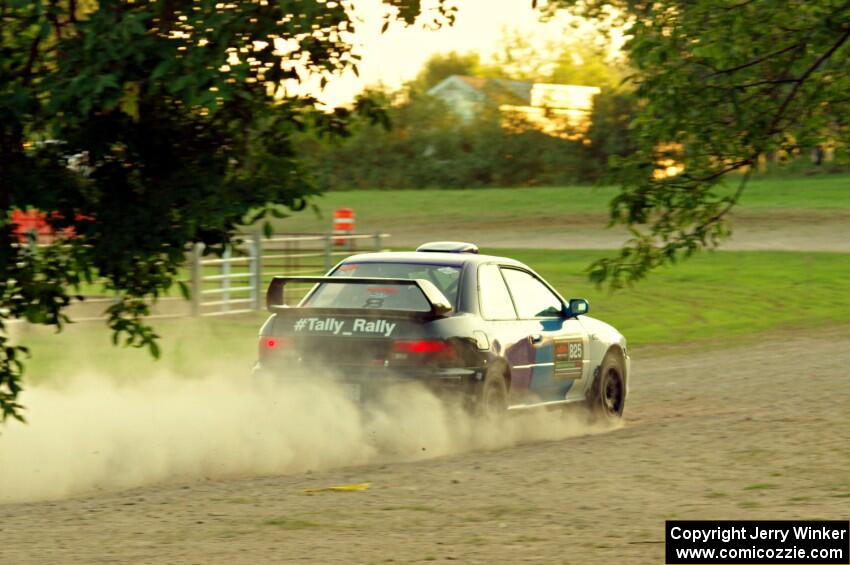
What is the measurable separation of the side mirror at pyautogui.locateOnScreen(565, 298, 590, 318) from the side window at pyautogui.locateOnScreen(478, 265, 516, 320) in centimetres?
80

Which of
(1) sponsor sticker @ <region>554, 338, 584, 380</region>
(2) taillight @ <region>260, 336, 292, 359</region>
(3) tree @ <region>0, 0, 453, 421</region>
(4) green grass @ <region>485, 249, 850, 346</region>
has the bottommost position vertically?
(4) green grass @ <region>485, 249, 850, 346</region>

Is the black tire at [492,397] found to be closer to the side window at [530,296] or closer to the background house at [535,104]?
the side window at [530,296]

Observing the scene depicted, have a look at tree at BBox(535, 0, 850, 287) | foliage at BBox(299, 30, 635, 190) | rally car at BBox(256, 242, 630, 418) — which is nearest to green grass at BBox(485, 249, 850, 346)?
tree at BBox(535, 0, 850, 287)

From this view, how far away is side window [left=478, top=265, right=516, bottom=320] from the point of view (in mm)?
11898

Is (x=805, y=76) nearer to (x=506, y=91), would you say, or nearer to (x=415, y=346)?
(x=415, y=346)

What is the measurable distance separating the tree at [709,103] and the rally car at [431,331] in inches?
40.3

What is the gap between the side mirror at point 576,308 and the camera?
1280 centimetres

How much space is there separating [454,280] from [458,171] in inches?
2170

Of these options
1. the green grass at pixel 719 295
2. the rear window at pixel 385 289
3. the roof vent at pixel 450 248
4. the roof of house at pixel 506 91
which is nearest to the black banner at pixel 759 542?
the rear window at pixel 385 289

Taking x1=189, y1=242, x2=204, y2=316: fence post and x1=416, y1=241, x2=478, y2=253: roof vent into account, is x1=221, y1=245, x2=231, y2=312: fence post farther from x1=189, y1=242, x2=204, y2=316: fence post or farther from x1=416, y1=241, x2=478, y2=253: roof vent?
x1=416, y1=241, x2=478, y2=253: roof vent

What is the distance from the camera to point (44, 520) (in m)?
8.67

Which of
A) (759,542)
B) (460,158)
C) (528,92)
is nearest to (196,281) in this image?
(759,542)

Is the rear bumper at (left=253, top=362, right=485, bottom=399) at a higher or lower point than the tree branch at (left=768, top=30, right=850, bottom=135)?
lower

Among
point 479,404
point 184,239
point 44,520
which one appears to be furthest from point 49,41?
point 479,404
